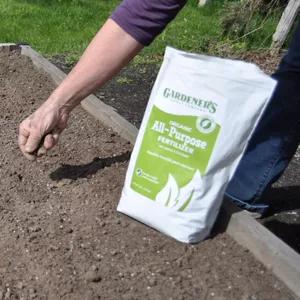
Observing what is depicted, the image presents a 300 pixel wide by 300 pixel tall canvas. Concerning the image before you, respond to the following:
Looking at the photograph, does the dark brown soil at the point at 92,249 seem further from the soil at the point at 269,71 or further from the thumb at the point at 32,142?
the soil at the point at 269,71

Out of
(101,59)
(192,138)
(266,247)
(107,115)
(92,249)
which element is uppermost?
(101,59)

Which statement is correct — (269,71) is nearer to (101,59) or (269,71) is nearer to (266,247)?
(266,247)

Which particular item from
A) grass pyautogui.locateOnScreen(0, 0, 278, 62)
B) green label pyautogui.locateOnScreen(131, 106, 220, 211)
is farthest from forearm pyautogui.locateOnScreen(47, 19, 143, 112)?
grass pyautogui.locateOnScreen(0, 0, 278, 62)

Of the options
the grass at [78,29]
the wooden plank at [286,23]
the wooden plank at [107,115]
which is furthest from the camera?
the wooden plank at [286,23]

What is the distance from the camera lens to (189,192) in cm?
224

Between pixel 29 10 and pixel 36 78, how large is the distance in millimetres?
2641

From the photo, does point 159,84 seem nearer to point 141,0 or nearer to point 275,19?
point 141,0

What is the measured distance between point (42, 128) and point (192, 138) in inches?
21.0

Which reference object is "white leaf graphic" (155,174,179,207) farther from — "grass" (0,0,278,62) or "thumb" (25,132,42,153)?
"grass" (0,0,278,62)

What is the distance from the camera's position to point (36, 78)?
406cm

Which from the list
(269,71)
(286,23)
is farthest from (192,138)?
(286,23)

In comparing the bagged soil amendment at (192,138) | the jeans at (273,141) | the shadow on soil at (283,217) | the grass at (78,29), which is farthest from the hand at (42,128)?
the grass at (78,29)

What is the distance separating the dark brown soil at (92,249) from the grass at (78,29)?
2279 mm

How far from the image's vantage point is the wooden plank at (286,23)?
225 inches
